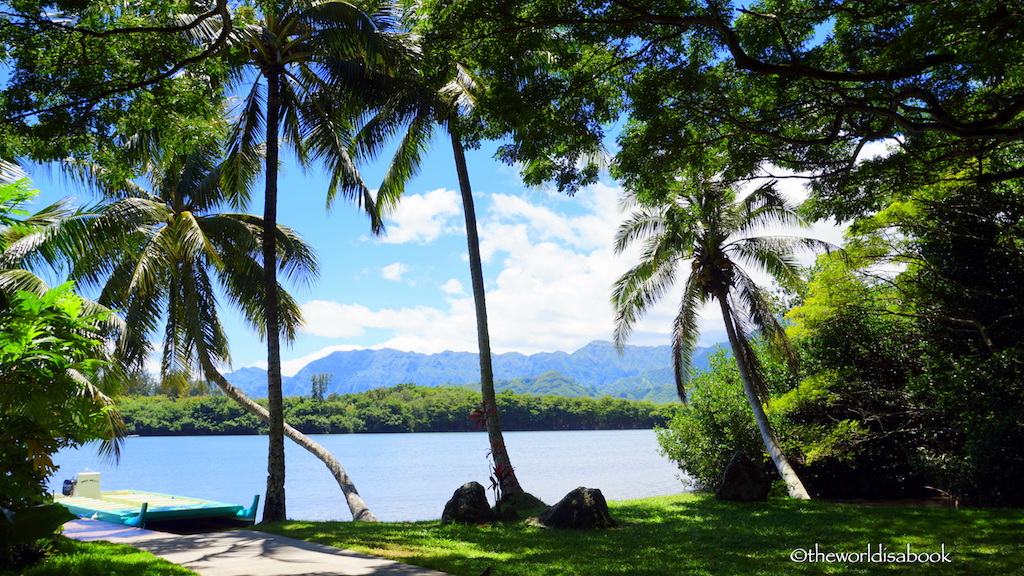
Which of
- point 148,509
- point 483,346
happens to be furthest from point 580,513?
point 148,509

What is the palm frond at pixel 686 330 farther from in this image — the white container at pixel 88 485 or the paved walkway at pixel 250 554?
the white container at pixel 88 485

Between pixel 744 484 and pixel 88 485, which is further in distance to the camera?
pixel 88 485

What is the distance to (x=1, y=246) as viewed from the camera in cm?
473

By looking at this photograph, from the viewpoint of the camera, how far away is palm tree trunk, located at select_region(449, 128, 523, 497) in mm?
11669

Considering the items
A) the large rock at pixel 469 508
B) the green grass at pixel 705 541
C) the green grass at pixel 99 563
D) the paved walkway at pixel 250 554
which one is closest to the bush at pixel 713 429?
the green grass at pixel 705 541

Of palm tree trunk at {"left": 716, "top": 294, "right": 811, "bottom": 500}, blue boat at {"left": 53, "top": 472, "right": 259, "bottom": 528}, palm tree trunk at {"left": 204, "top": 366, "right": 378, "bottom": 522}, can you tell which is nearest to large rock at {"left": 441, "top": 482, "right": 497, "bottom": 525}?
palm tree trunk at {"left": 204, "top": 366, "right": 378, "bottom": 522}

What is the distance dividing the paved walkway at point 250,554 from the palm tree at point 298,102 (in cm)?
279

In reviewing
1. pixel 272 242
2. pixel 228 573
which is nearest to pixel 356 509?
pixel 272 242

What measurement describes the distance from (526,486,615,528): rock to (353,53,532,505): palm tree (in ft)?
5.71

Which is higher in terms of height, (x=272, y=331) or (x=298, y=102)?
(x=298, y=102)

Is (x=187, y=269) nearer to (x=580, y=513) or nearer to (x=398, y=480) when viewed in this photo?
(x=580, y=513)

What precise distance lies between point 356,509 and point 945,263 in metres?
13.8

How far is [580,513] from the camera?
962 cm

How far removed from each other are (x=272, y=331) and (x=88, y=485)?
23.4ft
